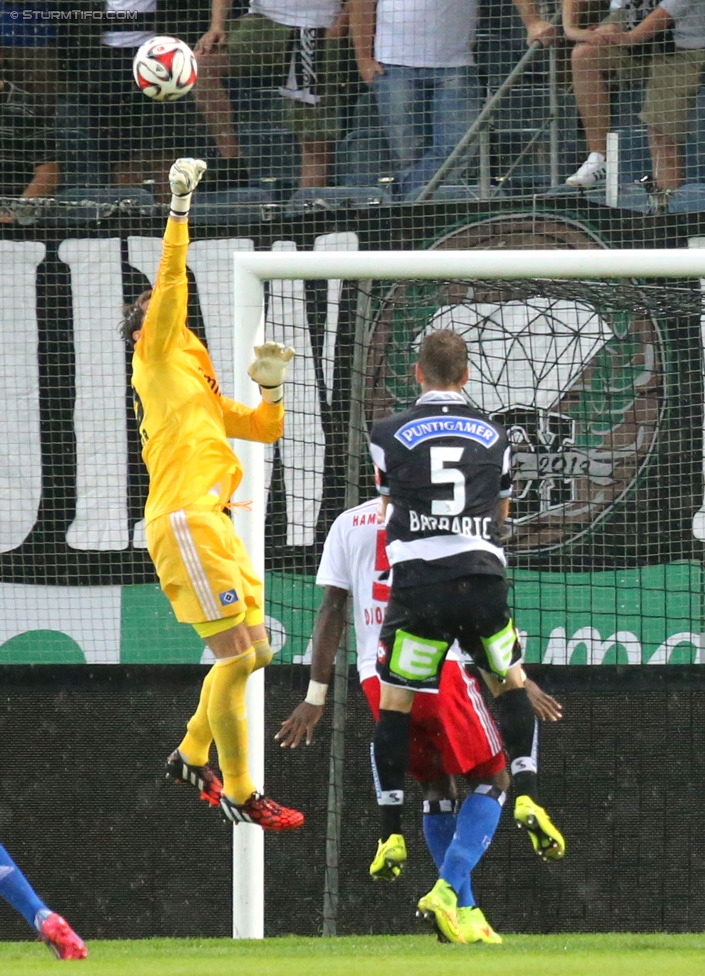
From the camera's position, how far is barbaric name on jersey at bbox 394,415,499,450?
532cm

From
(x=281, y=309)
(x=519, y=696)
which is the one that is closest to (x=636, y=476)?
(x=281, y=309)

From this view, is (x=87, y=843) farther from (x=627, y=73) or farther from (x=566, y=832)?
(x=627, y=73)

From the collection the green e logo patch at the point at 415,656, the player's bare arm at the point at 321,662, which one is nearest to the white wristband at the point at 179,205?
the player's bare arm at the point at 321,662

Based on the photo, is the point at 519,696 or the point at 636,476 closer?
the point at 519,696

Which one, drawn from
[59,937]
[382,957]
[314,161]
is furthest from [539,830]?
[314,161]

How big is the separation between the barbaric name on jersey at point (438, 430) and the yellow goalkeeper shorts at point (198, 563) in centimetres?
90

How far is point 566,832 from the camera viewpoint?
7871mm

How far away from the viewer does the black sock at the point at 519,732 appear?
17.2ft

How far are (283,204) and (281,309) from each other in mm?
653

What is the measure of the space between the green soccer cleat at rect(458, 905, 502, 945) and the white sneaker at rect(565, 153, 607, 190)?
14.5 feet

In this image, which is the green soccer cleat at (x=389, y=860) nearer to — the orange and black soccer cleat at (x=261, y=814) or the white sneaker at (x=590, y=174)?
the orange and black soccer cleat at (x=261, y=814)

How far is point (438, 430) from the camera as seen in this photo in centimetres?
533

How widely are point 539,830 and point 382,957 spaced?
0.72 m

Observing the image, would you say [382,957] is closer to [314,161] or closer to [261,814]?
[261,814]
